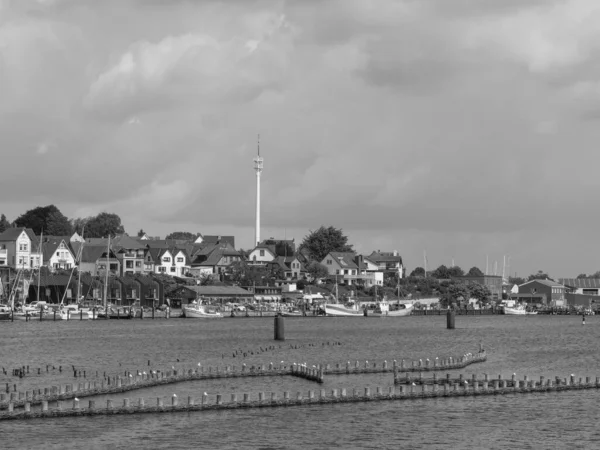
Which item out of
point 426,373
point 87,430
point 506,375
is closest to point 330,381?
point 426,373

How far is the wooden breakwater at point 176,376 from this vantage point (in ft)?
221

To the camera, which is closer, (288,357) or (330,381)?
(330,381)

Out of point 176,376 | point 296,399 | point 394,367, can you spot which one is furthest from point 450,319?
point 296,399

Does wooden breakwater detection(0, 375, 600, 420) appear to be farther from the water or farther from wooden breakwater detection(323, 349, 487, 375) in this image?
wooden breakwater detection(323, 349, 487, 375)

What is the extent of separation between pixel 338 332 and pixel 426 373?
8340 cm

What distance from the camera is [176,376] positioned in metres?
81.2

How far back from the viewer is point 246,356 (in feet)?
365

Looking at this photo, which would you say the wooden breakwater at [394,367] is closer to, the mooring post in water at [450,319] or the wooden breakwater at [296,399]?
the wooden breakwater at [296,399]

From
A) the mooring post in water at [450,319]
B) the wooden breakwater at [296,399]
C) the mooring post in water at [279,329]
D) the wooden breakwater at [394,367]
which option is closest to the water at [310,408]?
the wooden breakwater at [296,399]

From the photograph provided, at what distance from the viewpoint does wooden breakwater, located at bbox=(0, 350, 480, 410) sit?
67312 millimetres

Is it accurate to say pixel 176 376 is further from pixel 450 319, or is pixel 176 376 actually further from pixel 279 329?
pixel 450 319

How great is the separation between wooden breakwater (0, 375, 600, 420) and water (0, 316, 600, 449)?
736 millimetres

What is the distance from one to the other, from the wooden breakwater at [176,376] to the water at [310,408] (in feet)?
3.90

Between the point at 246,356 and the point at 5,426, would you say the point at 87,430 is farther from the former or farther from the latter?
the point at 246,356
